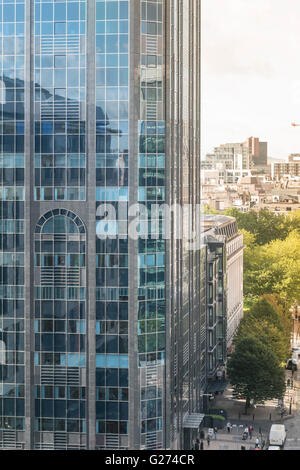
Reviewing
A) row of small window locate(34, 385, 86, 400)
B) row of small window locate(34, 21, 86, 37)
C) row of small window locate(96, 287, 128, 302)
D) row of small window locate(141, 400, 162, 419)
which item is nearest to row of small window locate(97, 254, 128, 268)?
row of small window locate(96, 287, 128, 302)

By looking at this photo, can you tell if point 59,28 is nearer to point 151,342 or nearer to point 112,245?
point 112,245

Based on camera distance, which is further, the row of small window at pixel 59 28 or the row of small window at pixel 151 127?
the row of small window at pixel 151 127

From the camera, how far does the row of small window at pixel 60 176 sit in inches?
2032

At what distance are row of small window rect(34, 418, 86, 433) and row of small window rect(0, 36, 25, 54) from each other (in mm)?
25366

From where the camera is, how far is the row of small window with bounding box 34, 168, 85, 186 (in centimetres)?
5162

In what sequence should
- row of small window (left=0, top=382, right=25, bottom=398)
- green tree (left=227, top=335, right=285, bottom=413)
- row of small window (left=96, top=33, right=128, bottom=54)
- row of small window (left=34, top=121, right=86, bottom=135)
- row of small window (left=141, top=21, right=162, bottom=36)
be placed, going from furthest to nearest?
green tree (left=227, top=335, right=285, bottom=413) → row of small window (left=0, top=382, right=25, bottom=398) → row of small window (left=34, top=121, right=86, bottom=135) → row of small window (left=141, top=21, right=162, bottom=36) → row of small window (left=96, top=33, right=128, bottom=54)

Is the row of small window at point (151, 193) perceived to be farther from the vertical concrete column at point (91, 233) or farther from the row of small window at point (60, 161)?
the row of small window at point (60, 161)

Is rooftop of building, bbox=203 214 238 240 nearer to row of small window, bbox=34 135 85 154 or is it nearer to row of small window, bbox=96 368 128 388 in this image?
row of small window, bbox=96 368 128 388

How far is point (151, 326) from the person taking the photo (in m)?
52.5

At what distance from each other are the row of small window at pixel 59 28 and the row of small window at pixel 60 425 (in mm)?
26434

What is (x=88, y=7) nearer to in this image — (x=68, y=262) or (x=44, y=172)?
(x=44, y=172)

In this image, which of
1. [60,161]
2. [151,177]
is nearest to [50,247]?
[60,161]

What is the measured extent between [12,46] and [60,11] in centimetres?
408

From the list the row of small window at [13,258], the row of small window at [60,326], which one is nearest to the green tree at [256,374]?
the row of small window at [60,326]
